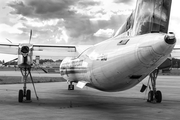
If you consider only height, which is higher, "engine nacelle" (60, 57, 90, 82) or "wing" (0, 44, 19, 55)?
"wing" (0, 44, 19, 55)

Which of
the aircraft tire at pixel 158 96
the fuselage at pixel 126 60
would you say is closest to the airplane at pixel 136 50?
the fuselage at pixel 126 60

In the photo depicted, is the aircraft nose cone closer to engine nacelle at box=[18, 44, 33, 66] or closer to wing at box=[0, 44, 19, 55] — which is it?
engine nacelle at box=[18, 44, 33, 66]

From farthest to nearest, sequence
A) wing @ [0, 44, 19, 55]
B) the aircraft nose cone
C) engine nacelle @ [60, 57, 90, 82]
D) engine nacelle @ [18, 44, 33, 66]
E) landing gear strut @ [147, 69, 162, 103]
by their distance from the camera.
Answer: wing @ [0, 44, 19, 55]
landing gear strut @ [147, 69, 162, 103]
engine nacelle @ [18, 44, 33, 66]
engine nacelle @ [60, 57, 90, 82]
the aircraft nose cone

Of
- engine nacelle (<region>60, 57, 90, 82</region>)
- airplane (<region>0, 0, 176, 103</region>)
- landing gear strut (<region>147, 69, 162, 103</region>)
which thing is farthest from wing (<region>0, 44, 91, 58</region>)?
landing gear strut (<region>147, 69, 162, 103</region>)

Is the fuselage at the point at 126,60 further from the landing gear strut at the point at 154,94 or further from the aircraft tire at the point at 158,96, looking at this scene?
the aircraft tire at the point at 158,96

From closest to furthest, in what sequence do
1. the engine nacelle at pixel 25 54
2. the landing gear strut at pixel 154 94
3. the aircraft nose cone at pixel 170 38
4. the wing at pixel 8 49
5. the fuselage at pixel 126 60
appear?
the aircraft nose cone at pixel 170 38, the fuselage at pixel 126 60, the engine nacelle at pixel 25 54, the landing gear strut at pixel 154 94, the wing at pixel 8 49

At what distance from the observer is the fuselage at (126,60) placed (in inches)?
340

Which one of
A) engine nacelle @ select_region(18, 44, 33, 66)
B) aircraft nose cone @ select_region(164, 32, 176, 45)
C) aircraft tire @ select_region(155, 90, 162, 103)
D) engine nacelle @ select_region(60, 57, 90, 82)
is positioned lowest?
aircraft tire @ select_region(155, 90, 162, 103)

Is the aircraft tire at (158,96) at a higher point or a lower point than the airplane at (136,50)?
lower

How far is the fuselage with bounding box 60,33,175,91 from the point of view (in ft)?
28.3

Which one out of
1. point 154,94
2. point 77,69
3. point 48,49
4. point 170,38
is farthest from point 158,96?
point 48,49

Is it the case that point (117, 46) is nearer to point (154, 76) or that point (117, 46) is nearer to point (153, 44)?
point (153, 44)

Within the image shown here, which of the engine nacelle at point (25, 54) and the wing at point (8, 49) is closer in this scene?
the engine nacelle at point (25, 54)

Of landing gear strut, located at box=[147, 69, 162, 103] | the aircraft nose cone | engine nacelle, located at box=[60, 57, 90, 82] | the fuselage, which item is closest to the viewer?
the aircraft nose cone
